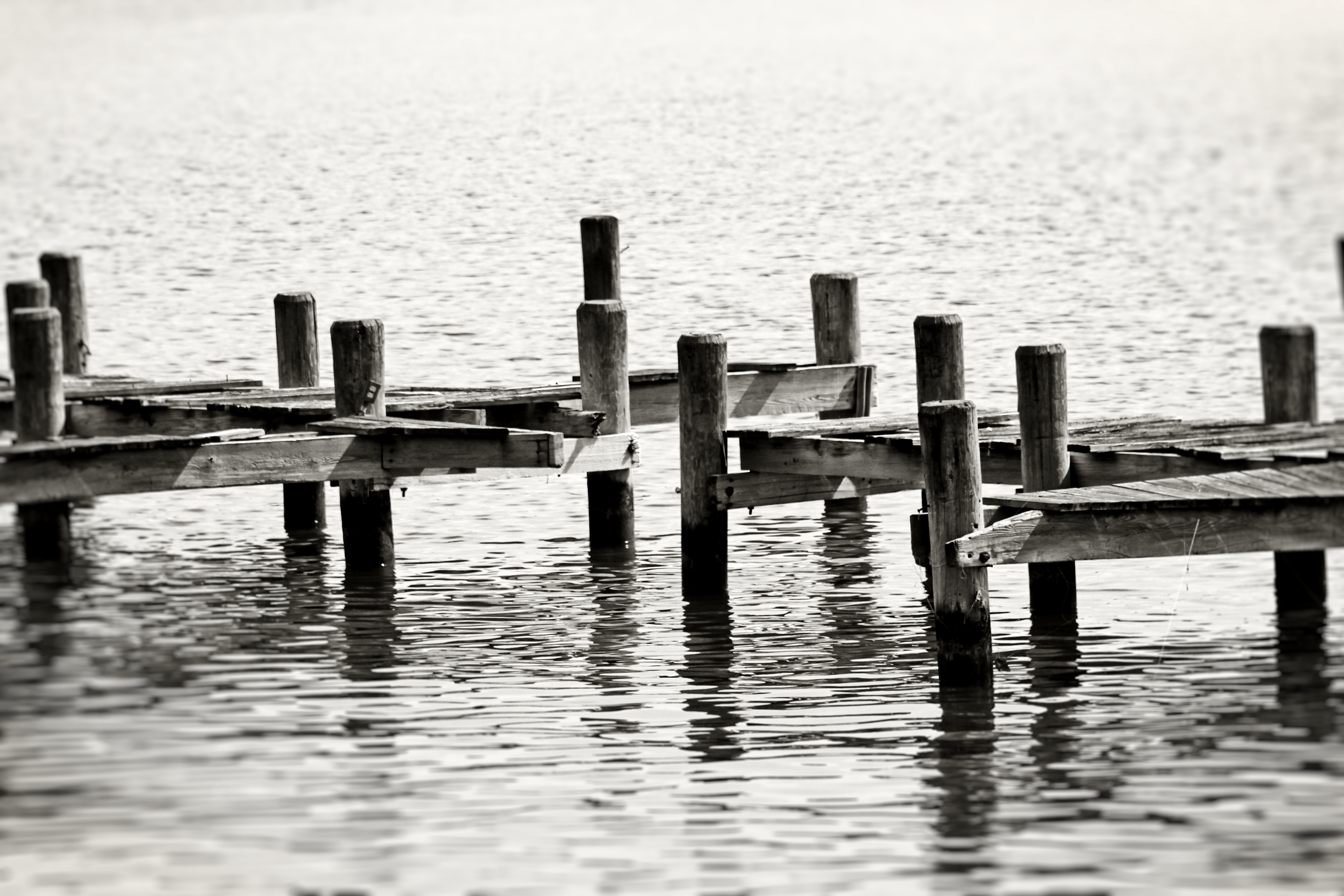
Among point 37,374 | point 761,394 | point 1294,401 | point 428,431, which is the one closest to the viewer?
point 1294,401

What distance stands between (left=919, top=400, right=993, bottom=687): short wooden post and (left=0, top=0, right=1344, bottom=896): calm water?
361mm

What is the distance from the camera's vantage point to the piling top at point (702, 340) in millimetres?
11438

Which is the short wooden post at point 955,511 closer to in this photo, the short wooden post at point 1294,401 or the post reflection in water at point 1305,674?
the post reflection in water at point 1305,674

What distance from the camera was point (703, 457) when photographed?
11.6 m

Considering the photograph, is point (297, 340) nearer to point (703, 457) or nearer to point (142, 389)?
point (142, 389)

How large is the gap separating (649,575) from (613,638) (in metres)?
1.86

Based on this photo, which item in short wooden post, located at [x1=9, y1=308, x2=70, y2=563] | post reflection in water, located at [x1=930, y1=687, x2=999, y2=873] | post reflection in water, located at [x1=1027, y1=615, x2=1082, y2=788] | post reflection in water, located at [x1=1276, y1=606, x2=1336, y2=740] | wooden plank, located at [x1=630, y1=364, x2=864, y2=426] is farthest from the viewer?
wooden plank, located at [x1=630, y1=364, x2=864, y2=426]

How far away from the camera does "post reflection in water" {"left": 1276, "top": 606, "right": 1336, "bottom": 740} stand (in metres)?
8.66

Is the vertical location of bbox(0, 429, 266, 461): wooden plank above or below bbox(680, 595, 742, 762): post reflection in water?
above

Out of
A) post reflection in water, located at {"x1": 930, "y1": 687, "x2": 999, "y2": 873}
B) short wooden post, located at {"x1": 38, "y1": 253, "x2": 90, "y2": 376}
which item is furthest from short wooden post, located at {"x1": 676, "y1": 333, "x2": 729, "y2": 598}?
short wooden post, located at {"x1": 38, "y1": 253, "x2": 90, "y2": 376}

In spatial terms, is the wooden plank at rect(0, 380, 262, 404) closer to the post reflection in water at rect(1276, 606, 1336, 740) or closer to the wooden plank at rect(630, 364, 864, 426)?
the wooden plank at rect(630, 364, 864, 426)

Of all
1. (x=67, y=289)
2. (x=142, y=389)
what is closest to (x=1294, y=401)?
(x=142, y=389)

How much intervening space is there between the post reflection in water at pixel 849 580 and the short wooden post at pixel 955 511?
1.14 metres

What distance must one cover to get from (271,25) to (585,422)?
35.0 meters
